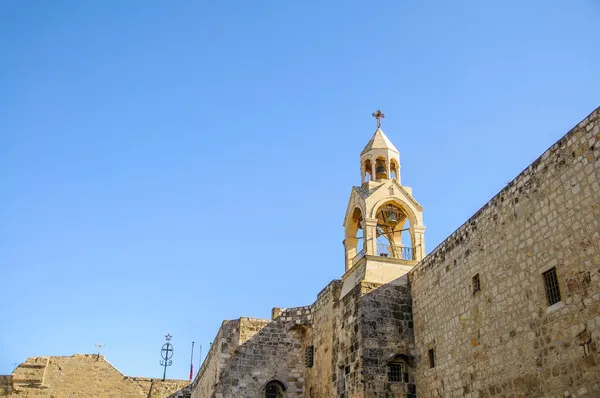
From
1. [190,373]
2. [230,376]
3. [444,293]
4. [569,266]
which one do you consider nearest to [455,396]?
[444,293]

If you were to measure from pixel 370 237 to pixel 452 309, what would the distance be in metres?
4.02

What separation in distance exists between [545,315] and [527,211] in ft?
6.44

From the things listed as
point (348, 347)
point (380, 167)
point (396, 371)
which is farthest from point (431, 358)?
point (380, 167)

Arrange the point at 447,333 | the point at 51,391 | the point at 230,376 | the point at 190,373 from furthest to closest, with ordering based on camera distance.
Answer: the point at 190,373 → the point at 51,391 → the point at 230,376 → the point at 447,333

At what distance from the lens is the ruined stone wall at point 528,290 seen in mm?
8922

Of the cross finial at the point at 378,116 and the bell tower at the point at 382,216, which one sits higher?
the cross finial at the point at 378,116

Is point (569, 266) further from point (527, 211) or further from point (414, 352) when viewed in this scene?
point (414, 352)

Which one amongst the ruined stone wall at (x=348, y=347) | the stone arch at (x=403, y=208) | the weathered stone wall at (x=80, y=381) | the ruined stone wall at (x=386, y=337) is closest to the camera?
the ruined stone wall at (x=386, y=337)

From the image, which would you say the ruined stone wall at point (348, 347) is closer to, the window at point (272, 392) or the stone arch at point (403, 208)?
the stone arch at point (403, 208)

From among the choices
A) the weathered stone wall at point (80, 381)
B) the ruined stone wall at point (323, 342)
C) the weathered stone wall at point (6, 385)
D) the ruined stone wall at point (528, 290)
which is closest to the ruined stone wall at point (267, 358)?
the ruined stone wall at point (323, 342)

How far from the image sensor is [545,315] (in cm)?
966

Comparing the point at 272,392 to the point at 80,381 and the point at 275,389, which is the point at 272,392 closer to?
the point at 275,389

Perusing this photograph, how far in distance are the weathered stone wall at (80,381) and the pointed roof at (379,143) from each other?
56.8ft

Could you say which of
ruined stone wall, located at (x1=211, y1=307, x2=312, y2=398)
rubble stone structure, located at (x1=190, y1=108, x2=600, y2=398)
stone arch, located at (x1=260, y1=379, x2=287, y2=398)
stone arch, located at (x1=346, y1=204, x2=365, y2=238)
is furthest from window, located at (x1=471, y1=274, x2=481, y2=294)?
stone arch, located at (x1=260, y1=379, x2=287, y2=398)
